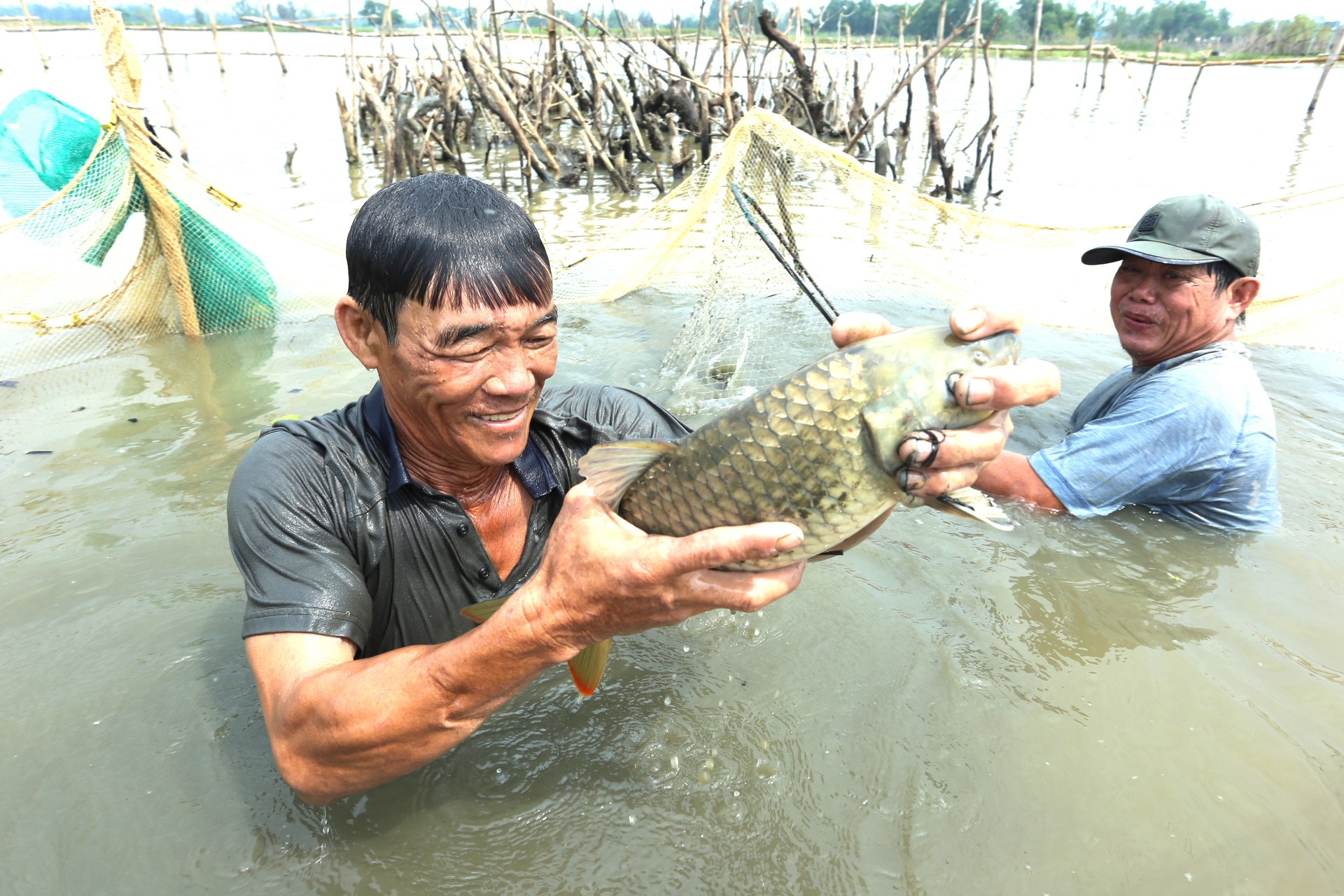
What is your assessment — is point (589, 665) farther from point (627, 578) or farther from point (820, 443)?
point (820, 443)

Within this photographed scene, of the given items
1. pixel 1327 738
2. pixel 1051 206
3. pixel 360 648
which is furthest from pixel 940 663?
pixel 1051 206

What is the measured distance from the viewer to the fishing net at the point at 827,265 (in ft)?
17.5

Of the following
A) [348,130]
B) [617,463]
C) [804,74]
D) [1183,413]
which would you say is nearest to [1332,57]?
[804,74]

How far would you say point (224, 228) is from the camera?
Result: 5.90 meters

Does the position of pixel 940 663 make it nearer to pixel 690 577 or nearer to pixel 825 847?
pixel 825 847

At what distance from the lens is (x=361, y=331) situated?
200cm

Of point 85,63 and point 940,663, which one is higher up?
point 85,63

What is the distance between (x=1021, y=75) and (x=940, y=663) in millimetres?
42976

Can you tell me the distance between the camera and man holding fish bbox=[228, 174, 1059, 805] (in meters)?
1.56

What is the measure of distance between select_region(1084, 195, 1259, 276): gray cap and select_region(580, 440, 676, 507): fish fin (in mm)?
2929

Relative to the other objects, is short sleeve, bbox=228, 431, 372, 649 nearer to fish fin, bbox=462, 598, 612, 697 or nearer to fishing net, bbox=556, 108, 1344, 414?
fish fin, bbox=462, 598, 612, 697

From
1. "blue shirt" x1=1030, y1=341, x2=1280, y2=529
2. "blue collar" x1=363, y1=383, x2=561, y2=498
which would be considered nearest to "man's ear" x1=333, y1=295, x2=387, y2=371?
"blue collar" x1=363, y1=383, x2=561, y2=498

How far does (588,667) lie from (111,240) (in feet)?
18.2

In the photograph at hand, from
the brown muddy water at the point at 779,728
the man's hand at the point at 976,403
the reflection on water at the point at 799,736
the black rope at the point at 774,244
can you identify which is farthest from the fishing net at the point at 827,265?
the man's hand at the point at 976,403
